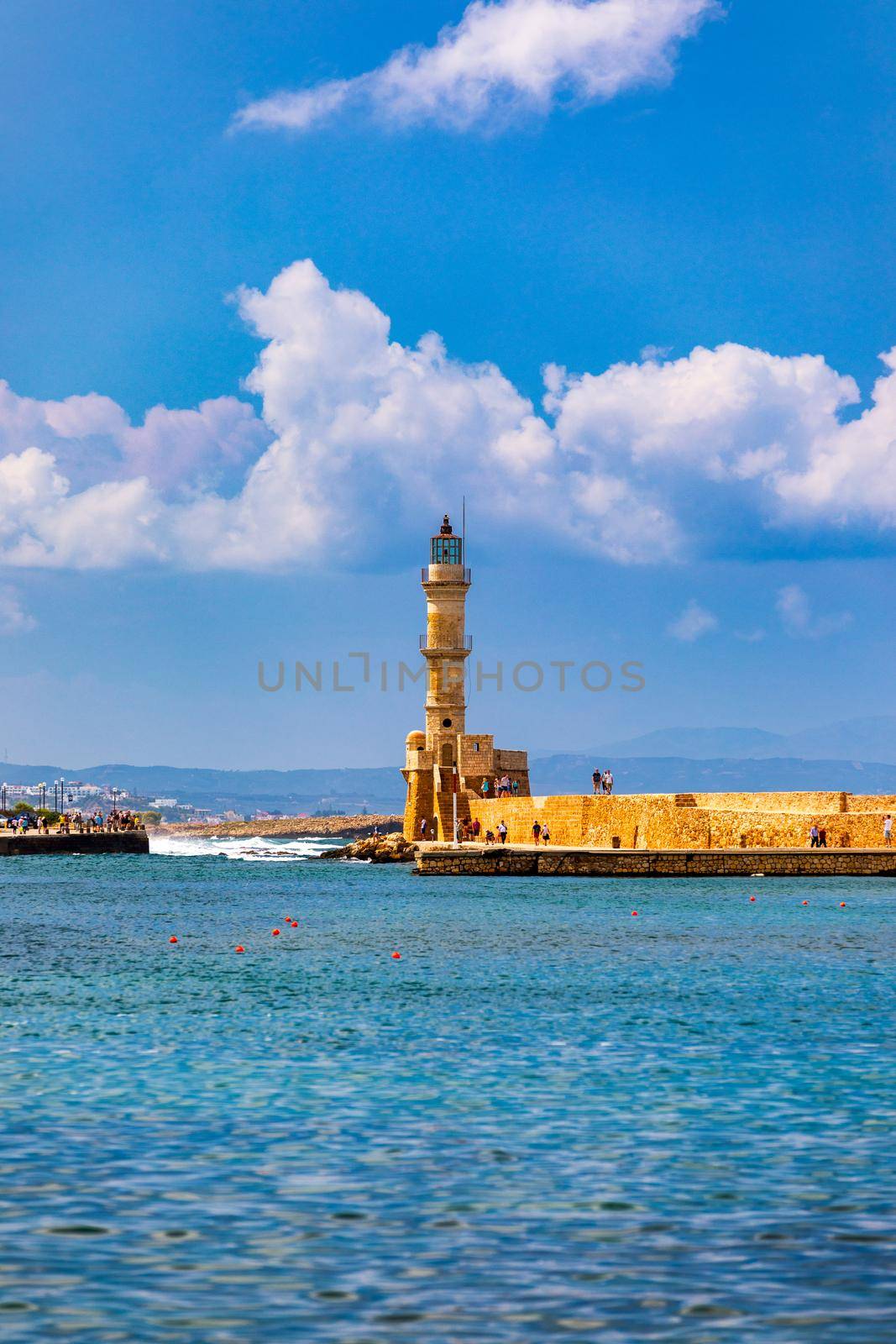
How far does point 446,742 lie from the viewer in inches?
2386

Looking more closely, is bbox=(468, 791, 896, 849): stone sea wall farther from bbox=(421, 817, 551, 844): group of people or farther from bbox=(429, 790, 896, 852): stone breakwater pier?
bbox=(421, 817, 551, 844): group of people

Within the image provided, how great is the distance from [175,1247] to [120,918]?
24.0m

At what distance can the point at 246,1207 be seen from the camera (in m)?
8.44

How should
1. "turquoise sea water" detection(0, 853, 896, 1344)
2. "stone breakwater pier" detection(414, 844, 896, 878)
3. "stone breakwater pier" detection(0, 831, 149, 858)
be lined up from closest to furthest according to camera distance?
"turquoise sea water" detection(0, 853, 896, 1344) → "stone breakwater pier" detection(414, 844, 896, 878) → "stone breakwater pier" detection(0, 831, 149, 858)

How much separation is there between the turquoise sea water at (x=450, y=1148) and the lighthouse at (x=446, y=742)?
123ft

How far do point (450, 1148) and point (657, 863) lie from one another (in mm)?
31362

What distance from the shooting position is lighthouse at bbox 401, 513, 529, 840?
59719 mm

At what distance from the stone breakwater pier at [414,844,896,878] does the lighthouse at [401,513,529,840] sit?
14.4 m

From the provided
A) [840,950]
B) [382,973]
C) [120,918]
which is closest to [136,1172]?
[382,973]

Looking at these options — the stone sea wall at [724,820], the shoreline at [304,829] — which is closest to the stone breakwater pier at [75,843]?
the stone sea wall at [724,820]

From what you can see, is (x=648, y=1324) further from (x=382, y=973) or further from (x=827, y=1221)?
(x=382, y=973)

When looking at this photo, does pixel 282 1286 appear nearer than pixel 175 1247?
Yes

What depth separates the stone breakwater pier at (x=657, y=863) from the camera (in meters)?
38.6

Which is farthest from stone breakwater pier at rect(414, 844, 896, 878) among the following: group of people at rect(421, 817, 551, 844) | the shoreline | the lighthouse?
the shoreline
